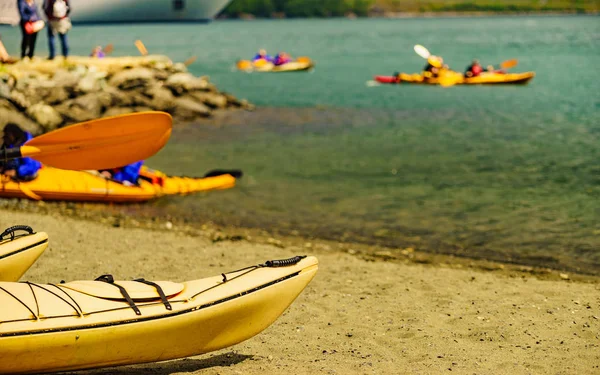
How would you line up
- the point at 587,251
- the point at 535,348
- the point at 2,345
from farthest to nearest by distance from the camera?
the point at 587,251
the point at 535,348
the point at 2,345

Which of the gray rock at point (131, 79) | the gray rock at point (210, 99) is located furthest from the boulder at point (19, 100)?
the gray rock at point (210, 99)

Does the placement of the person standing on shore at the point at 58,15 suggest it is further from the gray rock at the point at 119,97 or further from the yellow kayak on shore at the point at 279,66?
the yellow kayak on shore at the point at 279,66

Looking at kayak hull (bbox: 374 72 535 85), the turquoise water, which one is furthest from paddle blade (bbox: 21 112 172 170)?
kayak hull (bbox: 374 72 535 85)

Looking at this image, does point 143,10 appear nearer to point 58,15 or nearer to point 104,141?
point 58,15

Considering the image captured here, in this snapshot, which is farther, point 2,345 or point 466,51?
point 466,51

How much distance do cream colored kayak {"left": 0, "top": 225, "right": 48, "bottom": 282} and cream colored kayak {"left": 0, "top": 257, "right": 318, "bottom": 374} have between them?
0.78 meters

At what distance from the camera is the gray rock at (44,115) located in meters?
15.3

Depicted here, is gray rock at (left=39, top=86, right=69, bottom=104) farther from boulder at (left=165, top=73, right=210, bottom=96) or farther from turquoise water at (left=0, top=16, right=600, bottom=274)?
boulder at (left=165, top=73, right=210, bottom=96)

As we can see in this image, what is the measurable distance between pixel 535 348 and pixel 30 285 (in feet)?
10.8

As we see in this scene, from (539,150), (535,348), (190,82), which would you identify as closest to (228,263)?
(535,348)

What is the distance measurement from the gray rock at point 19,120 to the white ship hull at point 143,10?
8450 centimetres

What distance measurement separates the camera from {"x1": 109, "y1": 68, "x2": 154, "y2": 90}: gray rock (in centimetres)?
1861

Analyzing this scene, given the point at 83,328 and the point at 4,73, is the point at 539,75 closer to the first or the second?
the point at 4,73

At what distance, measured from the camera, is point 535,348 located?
497 centimetres
